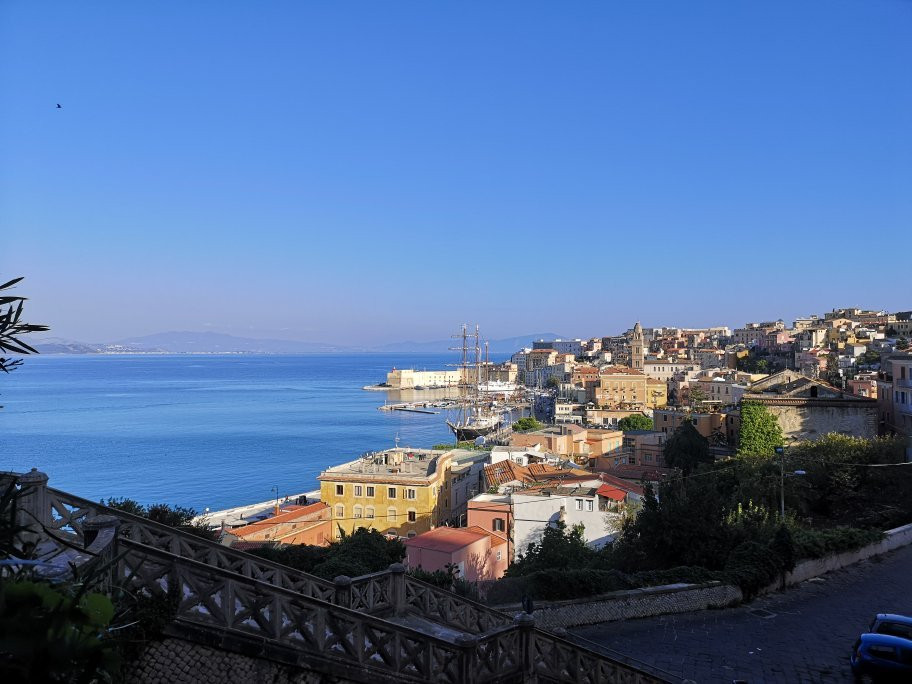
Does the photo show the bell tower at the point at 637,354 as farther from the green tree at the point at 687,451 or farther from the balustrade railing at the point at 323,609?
A: the balustrade railing at the point at 323,609

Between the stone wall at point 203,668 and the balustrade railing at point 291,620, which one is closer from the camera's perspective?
the stone wall at point 203,668

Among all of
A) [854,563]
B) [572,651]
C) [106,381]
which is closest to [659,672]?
[572,651]

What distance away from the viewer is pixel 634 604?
10.0m

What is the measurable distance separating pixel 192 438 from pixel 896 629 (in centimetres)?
7436

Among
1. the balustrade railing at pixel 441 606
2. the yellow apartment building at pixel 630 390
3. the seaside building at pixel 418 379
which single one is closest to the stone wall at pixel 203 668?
the balustrade railing at pixel 441 606

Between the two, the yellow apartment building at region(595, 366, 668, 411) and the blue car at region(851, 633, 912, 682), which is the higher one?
the blue car at region(851, 633, 912, 682)

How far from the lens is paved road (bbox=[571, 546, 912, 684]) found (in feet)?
26.2

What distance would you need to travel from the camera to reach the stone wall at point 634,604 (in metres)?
9.52

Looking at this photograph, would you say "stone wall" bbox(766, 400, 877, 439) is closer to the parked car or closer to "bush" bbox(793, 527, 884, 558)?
"bush" bbox(793, 527, 884, 558)

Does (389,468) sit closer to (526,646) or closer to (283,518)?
(283,518)

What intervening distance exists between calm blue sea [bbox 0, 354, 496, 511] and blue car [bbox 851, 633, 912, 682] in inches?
1666

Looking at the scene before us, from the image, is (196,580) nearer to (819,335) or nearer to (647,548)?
(647,548)

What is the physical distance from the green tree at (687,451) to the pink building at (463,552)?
14849mm

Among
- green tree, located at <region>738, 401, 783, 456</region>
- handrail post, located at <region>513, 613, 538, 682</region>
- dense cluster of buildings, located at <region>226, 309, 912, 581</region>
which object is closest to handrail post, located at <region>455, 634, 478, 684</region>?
handrail post, located at <region>513, 613, 538, 682</region>
